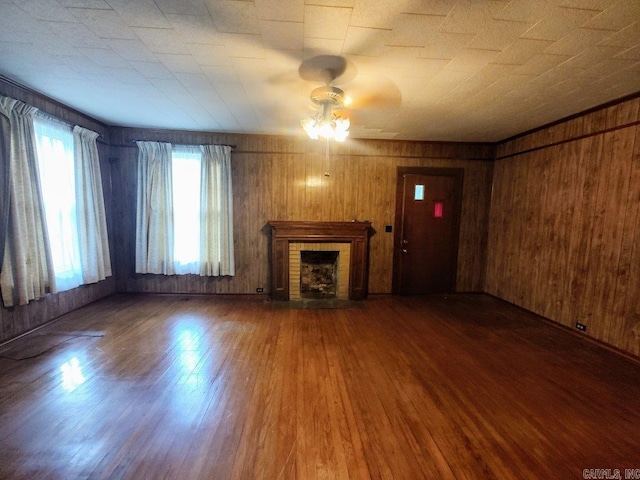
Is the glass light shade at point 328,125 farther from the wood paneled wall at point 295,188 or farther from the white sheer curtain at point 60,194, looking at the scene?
the white sheer curtain at point 60,194

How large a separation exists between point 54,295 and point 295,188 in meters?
3.46

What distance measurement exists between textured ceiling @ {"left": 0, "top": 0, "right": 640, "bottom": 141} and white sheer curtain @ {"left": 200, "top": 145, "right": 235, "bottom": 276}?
921 millimetres

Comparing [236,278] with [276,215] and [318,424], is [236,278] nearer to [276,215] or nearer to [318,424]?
[276,215]

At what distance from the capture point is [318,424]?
1.71 meters

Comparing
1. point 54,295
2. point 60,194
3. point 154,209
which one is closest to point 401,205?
point 154,209

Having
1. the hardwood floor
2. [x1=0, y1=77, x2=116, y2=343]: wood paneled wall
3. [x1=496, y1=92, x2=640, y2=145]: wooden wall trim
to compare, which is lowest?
the hardwood floor

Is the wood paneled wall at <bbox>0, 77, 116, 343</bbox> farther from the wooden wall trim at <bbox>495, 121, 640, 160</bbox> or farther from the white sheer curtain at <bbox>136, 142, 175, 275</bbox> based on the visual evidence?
the wooden wall trim at <bbox>495, 121, 640, 160</bbox>

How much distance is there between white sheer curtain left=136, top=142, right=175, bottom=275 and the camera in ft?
13.1

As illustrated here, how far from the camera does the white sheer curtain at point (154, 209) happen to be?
401 cm

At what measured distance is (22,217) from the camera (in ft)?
8.71

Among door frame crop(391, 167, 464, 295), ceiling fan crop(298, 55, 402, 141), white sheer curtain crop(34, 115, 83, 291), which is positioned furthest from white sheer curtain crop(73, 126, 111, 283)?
door frame crop(391, 167, 464, 295)

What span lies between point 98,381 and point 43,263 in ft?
5.76

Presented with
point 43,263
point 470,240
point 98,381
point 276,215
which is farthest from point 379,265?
point 43,263

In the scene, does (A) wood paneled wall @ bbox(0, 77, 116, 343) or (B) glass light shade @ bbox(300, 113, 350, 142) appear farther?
(A) wood paneled wall @ bbox(0, 77, 116, 343)
